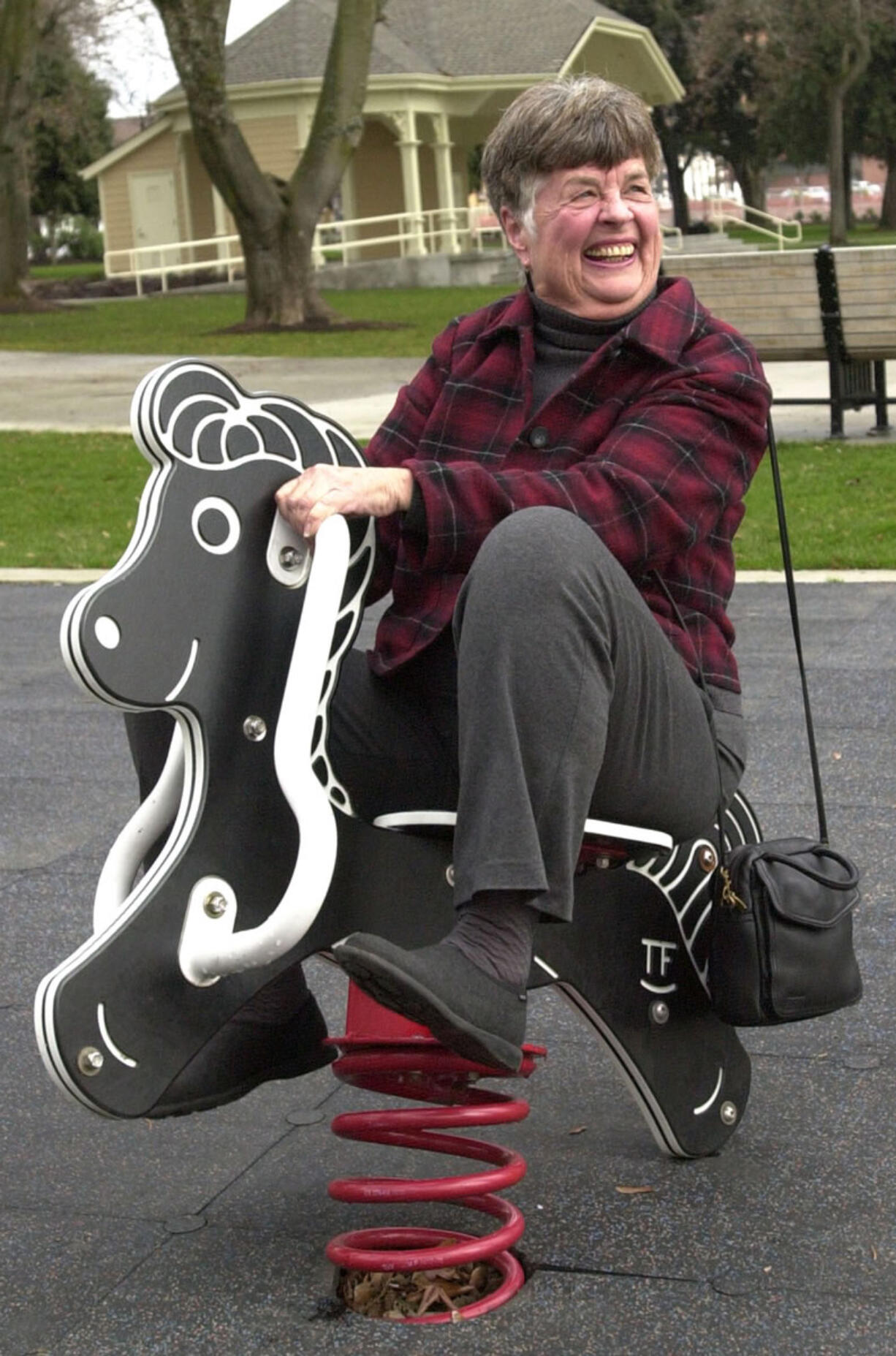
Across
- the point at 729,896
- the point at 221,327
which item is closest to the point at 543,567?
the point at 729,896

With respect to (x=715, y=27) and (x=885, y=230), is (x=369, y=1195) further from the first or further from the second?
(x=885, y=230)

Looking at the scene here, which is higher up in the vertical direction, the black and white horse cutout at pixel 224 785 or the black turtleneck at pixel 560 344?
the black turtleneck at pixel 560 344

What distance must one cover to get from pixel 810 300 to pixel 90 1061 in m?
8.77

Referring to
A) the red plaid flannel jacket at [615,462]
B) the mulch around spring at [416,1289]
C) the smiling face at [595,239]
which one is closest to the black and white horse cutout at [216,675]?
the red plaid flannel jacket at [615,462]

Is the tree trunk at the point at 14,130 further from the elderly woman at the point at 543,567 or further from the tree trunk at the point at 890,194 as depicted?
the elderly woman at the point at 543,567

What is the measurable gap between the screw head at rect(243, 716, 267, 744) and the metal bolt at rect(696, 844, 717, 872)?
27.8 inches

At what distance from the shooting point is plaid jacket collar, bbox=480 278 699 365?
2.79 metres

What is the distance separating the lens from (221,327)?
25547 millimetres

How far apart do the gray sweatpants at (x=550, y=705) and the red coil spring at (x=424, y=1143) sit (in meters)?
0.28

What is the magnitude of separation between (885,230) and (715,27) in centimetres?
915

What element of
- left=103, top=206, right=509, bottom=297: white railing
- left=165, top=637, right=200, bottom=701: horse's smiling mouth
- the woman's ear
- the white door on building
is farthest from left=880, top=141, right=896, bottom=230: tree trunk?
left=165, top=637, right=200, bottom=701: horse's smiling mouth

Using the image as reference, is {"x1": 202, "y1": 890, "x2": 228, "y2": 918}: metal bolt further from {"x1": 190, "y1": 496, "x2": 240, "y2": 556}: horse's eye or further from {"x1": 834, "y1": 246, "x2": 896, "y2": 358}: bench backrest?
{"x1": 834, "y1": 246, "x2": 896, "y2": 358}: bench backrest

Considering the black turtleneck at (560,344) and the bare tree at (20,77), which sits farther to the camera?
the bare tree at (20,77)

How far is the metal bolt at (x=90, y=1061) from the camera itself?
229 centimetres
